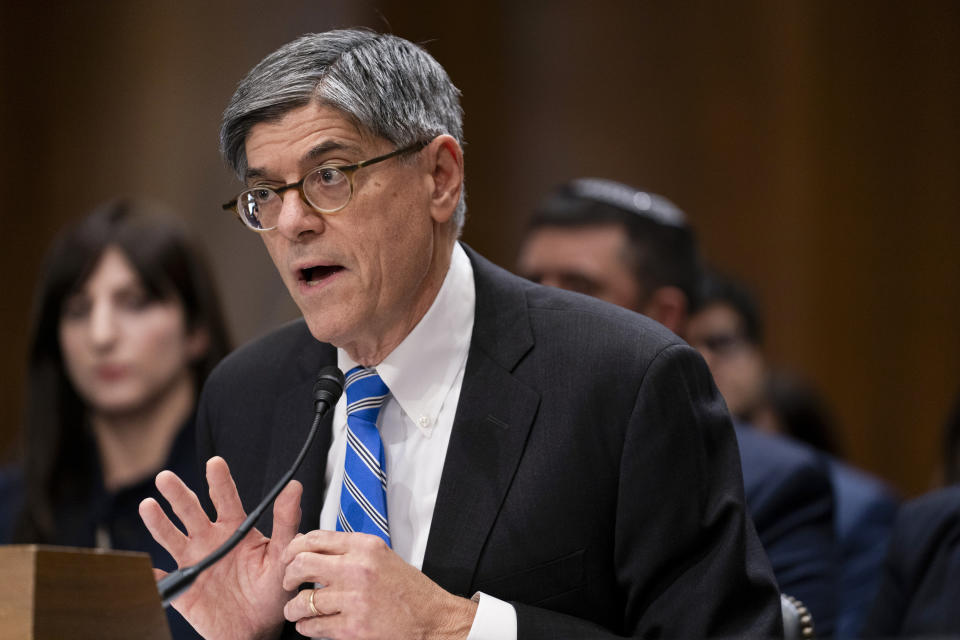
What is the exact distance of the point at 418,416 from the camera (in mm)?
1741

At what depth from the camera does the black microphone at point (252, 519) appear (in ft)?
4.68

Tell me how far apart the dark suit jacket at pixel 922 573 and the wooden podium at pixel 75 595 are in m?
1.55

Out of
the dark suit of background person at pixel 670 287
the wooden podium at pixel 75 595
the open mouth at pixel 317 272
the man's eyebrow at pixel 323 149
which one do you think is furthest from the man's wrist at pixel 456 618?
the dark suit of background person at pixel 670 287

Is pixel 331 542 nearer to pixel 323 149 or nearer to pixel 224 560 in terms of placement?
pixel 224 560

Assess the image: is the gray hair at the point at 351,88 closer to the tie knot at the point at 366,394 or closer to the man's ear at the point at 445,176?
the man's ear at the point at 445,176

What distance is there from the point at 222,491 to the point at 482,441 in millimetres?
362

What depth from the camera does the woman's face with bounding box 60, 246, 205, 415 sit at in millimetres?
3215

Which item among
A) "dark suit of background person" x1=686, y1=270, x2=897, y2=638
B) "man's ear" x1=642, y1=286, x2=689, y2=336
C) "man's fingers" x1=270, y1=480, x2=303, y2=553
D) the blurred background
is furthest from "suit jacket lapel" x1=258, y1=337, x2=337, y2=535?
the blurred background

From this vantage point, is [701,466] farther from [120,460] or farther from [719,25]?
[719,25]

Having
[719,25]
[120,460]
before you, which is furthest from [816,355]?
[120,460]

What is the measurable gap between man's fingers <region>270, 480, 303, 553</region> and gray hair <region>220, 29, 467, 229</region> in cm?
47

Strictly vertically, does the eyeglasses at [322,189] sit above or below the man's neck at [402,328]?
above

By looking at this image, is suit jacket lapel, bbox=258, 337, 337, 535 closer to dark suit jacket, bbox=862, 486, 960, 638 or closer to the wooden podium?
the wooden podium

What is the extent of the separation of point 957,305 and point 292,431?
14.4ft
